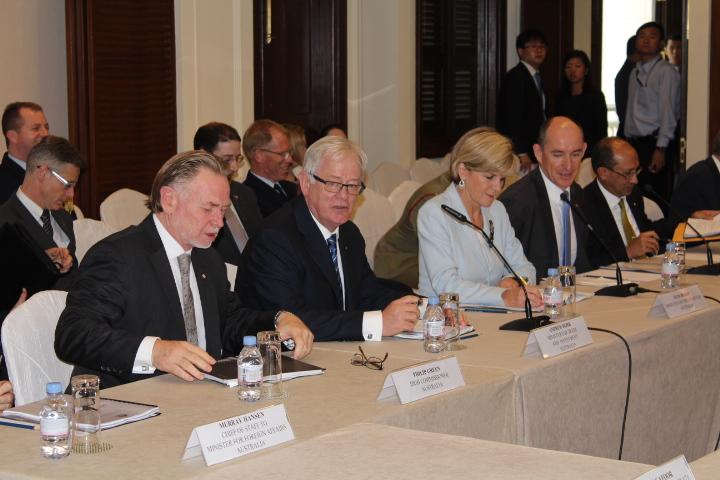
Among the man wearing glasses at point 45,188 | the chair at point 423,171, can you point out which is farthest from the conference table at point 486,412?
the chair at point 423,171

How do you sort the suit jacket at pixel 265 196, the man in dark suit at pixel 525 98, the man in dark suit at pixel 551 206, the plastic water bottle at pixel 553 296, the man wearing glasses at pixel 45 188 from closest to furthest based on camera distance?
1. the plastic water bottle at pixel 553 296
2. the man wearing glasses at pixel 45 188
3. the man in dark suit at pixel 551 206
4. the suit jacket at pixel 265 196
5. the man in dark suit at pixel 525 98

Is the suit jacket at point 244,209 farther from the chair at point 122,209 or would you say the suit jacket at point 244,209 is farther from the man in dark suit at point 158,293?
the man in dark suit at point 158,293

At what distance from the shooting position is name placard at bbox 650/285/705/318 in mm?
3777

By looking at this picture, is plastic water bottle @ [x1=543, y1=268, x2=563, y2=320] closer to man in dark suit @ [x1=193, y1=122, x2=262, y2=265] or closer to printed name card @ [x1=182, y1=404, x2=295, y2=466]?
printed name card @ [x1=182, y1=404, x2=295, y2=466]

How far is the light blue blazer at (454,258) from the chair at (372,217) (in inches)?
57.4

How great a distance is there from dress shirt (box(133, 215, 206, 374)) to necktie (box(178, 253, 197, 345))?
1 centimetres

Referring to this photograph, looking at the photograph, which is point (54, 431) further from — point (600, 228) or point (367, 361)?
point (600, 228)

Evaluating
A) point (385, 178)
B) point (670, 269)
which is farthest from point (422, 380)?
point (385, 178)

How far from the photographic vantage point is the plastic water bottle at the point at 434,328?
3.21 m

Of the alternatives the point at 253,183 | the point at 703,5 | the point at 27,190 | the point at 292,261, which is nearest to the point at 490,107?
the point at 703,5

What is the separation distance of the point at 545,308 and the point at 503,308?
217mm

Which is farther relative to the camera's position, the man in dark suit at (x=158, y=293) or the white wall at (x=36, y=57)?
the white wall at (x=36, y=57)

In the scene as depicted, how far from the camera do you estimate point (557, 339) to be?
10.5 ft

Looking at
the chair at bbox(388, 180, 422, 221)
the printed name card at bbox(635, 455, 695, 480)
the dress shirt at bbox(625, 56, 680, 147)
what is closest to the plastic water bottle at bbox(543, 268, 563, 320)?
the printed name card at bbox(635, 455, 695, 480)
